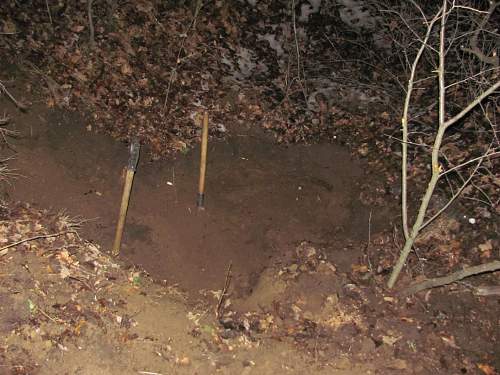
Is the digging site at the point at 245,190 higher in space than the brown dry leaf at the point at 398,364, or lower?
higher

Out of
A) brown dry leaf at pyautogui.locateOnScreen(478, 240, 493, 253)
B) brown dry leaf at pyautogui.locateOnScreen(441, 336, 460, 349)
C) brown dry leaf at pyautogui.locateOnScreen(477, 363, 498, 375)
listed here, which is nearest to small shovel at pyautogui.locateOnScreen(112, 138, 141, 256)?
brown dry leaf at pyautogui.locateOnScreen(441, 336, 460, 349)

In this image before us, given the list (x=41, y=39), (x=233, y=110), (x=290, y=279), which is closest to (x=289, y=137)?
(x=233, y=110)

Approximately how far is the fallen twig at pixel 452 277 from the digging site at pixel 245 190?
21mm

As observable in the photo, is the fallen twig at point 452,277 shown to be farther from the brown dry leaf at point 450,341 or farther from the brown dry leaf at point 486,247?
the brown dry leaf at point 486,247

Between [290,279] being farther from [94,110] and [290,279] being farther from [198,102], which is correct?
[94,110]

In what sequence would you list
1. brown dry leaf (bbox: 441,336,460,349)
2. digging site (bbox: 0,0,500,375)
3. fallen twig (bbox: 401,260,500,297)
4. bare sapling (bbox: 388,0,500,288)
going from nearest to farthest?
bare sapling (bbox: 388,0,500,288), fallen twig (bbox: 401,260,500,297), digging site (bbox: 0,0,500,375), brown dry leaf (bbox: 441,336,460,349)

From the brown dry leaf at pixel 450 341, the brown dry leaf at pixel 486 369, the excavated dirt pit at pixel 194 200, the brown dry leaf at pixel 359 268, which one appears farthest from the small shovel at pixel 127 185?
the brown dry leaf at pixel 486 369

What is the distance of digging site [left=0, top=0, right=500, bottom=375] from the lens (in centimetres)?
450

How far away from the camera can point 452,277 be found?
465 cm

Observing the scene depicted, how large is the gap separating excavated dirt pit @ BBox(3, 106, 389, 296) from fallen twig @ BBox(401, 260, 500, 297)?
3.49 ft

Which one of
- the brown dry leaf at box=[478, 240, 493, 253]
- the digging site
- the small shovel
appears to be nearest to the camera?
the digging site

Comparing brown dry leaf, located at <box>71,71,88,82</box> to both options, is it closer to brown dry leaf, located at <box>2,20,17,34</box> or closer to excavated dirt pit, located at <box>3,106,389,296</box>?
excavated dirt pit, located at <box>3,106,389,296</box>

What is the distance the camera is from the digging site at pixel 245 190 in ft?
14.8

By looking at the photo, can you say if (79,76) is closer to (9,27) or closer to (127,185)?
(9,27)
